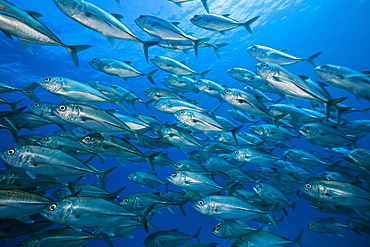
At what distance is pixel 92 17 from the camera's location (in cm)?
281

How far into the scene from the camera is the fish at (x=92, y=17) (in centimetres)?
268

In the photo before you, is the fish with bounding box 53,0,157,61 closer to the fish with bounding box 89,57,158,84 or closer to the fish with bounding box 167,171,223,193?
the fish with bounding box 89,57,158,84

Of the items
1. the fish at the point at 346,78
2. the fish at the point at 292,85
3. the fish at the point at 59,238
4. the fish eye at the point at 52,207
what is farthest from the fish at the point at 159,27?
the fish at the point at 59,238

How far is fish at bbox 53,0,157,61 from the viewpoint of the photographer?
268cm

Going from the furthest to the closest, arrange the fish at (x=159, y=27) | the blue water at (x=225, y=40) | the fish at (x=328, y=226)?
the blue water at (x=225, y=40) < the fish at (x=328, y=226) < the fish at (x=159, y=27)

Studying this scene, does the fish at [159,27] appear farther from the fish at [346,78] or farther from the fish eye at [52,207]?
the fish eye at [52,207]

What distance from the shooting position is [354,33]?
2312cm

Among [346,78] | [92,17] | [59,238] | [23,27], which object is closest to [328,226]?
[346,78]

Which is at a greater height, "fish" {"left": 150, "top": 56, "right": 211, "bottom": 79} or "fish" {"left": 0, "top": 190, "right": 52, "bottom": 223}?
"fish" {"left": 150, "top": 56, "right": 211, "bottom": 79}

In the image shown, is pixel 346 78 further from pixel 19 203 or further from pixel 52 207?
pixel 19 203

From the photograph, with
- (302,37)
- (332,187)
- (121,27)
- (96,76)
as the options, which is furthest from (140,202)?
(302,37)

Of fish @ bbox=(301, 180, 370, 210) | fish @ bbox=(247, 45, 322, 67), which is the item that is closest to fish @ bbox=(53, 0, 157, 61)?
fish @ bbox=(247, 45, 322, 67)

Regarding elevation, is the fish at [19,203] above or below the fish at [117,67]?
below

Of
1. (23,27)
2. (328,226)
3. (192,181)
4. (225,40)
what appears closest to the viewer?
(23,27)
